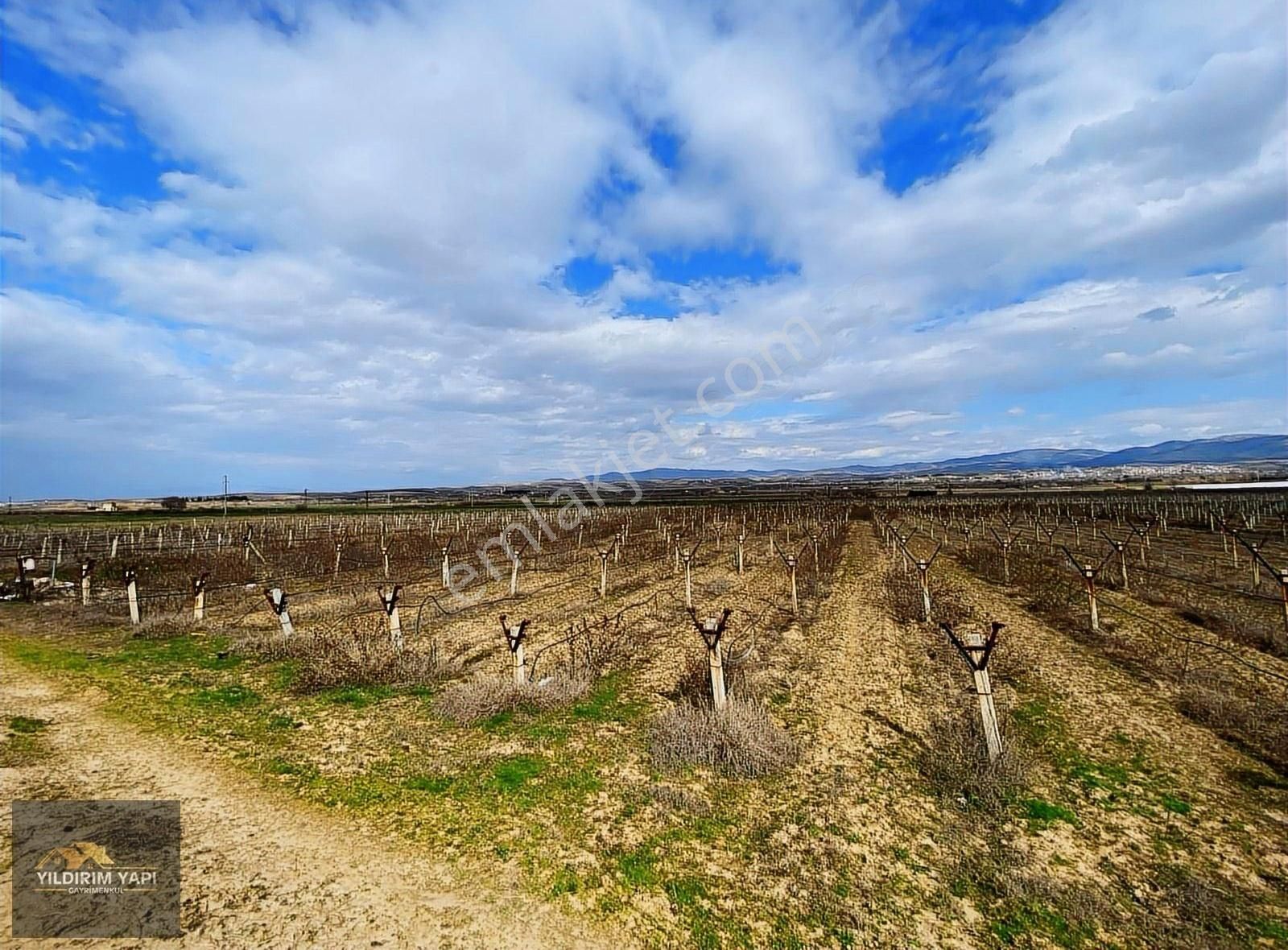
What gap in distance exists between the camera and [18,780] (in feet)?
20.6

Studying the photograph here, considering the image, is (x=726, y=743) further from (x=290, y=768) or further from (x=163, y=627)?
(x=163, y=627)

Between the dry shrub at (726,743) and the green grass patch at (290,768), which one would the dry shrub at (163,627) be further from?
the dry shrub at (726,743)

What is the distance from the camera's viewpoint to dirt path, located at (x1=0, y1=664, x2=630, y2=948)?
14.0 ft

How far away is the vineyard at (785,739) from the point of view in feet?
15.5

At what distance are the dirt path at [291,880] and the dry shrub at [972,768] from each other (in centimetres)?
402

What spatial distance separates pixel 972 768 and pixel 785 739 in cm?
205

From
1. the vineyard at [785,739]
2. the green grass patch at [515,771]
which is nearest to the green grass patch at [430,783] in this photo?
the vineyard at [785,739]

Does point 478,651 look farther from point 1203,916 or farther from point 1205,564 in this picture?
point 1205,564

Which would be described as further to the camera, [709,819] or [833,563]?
[833,563]

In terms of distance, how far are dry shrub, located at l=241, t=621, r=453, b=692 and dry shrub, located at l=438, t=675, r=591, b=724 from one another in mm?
1149

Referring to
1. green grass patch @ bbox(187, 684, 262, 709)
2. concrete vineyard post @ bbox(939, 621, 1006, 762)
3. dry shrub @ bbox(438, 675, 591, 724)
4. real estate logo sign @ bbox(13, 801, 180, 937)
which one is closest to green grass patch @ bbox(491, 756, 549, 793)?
dry shrub @ bbox(438, 675, 591, 724)

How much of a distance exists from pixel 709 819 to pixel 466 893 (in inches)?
92.3

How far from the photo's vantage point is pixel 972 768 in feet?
21.5

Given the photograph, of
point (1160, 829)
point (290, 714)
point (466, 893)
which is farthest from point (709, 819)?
point (290, 714)
